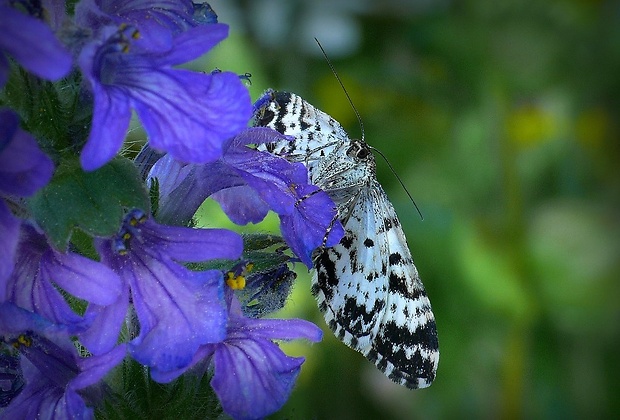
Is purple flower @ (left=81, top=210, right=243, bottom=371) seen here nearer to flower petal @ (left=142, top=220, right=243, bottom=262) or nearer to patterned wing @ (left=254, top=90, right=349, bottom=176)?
flower petal @ (left=142, top=220, right=243, bottom=262)

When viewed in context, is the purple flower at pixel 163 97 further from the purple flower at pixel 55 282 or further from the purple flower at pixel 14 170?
the purple flower at pixel 55 282

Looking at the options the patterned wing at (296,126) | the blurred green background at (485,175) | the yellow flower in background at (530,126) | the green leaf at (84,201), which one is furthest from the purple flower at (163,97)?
the yellow flower in background at (530,126)

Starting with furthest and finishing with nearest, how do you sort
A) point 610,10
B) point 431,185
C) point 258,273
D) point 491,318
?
point 610,10, point 431,185, point 491,318, point 258,273

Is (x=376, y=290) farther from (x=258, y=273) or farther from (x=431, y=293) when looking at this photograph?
(x=431, y=293)

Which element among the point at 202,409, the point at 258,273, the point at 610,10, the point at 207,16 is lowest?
the point at 610,10

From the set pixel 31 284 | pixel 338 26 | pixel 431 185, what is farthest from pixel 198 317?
pixel 338 26

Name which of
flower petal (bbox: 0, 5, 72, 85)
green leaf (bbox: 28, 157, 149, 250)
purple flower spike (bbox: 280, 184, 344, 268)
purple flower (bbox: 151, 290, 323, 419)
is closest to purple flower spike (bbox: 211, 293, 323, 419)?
purple flower (bbox: 151, 290, 323, 419)
